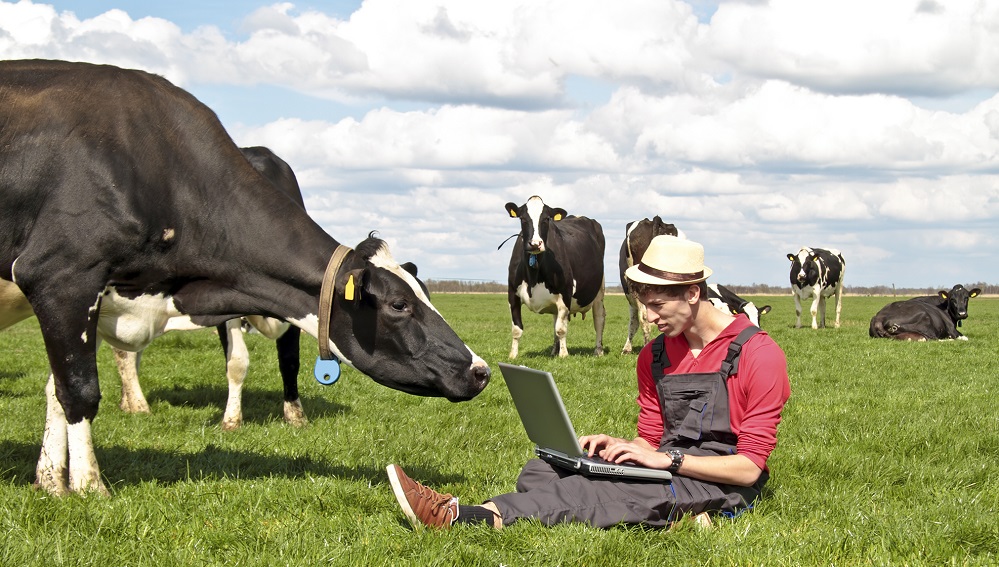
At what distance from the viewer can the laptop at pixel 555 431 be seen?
4.77m

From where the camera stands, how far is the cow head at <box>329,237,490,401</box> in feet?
19.6

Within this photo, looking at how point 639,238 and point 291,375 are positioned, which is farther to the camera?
point 639,238

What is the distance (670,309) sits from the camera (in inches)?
198

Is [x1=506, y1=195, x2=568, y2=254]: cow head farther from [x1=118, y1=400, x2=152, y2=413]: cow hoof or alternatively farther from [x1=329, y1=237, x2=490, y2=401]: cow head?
[x1=329, y1=237, x2=490, y2=401]: cow head

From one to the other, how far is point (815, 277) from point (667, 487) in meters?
27.6

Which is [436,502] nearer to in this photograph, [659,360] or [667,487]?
[667,487]

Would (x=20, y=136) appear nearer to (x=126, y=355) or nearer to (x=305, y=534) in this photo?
(x=305, y=534)

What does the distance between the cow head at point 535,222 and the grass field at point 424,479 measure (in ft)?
16.5

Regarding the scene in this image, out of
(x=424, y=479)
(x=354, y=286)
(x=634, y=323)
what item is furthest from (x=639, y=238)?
(x=354, y=286)

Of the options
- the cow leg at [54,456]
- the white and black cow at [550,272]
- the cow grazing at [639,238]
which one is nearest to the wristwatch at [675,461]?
the cow leg at [54,456]

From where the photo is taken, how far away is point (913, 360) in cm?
1549

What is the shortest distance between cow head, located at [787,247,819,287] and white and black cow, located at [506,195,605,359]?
14.2 meters

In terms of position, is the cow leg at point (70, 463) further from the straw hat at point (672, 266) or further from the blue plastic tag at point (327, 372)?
the straw hat at point (672, 266)

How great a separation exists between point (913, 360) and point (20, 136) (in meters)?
13.8
